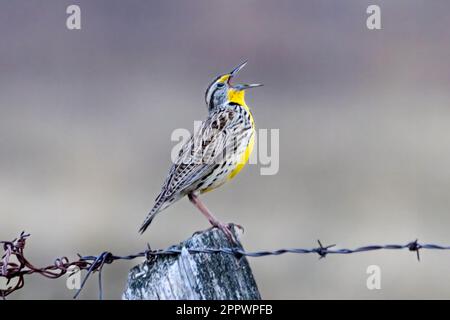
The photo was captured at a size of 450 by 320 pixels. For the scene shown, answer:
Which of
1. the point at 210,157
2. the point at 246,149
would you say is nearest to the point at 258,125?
the point at 246,149

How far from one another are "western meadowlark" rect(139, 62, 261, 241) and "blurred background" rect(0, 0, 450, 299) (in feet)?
8.06

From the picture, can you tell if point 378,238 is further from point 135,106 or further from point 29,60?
point 29,60

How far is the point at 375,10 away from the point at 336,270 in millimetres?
12763

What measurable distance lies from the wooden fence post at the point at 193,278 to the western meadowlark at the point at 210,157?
104 cm

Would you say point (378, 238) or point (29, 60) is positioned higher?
point (29, 60)

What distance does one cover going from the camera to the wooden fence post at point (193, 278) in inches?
159

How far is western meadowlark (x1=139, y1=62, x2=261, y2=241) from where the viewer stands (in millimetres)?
5410

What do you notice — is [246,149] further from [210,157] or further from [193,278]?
[193,278]

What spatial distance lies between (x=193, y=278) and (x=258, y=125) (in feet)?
27.9

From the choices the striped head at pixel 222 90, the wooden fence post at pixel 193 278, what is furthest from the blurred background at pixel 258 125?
the wooden fence post at pixel 193 278

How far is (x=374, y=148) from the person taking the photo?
40.0ft

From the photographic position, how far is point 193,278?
406 centimetres

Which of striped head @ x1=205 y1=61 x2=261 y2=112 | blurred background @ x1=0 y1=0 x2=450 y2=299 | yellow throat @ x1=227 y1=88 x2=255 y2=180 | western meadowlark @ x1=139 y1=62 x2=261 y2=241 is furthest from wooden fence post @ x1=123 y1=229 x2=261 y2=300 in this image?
blurred background @ x1=0 y1=0 x2=450 y2=299
